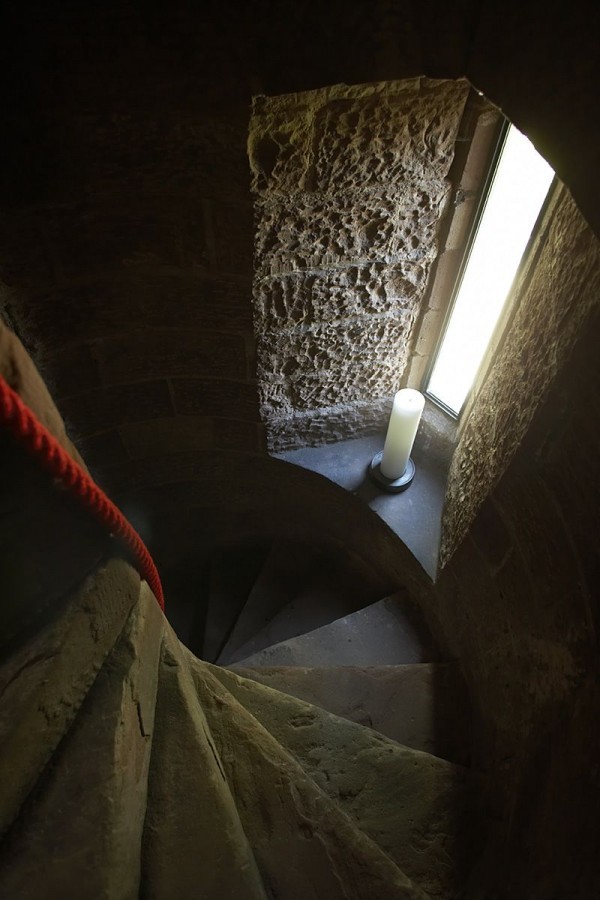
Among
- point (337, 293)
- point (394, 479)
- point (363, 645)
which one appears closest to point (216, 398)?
point (337, 293)

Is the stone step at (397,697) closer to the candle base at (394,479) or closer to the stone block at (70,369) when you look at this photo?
the candle base at (394,479)

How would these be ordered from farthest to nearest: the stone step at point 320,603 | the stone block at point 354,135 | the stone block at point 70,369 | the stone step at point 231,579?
the stone step at point 231,579 → the stone step at point 320,603 → the stone block at point 70,369 → the stone block at point 354,135

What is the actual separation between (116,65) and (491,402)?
47.9 inches

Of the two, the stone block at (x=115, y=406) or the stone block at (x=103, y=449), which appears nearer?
the stone block at (x=115, y=406)

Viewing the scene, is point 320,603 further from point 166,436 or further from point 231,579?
point 166,436

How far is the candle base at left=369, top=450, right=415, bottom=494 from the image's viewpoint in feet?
7.02

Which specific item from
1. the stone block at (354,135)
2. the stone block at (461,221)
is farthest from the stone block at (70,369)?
the stone block at (461,221)

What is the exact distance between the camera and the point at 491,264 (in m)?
1.57

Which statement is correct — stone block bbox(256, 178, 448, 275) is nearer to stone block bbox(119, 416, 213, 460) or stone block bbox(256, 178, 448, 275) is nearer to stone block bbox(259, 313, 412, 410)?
stone block bbox(259, 313, 412, 410)

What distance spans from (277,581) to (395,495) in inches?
41.0

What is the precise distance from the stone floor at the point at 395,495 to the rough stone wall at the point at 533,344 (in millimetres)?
262

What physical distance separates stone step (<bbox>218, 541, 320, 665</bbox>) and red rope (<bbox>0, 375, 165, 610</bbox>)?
2050 millimetres

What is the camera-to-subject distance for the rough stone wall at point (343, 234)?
127 centimetres

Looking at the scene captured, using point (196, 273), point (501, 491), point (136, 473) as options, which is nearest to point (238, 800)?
point (501, 491)
